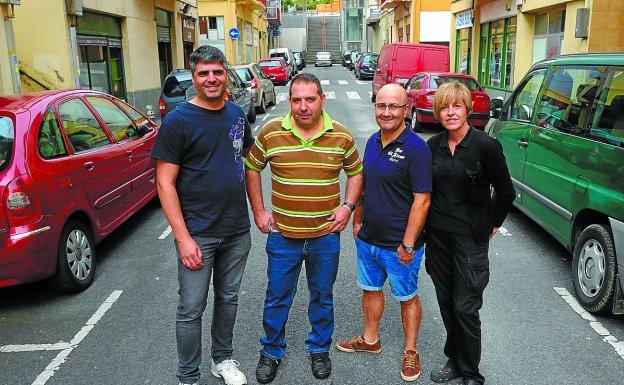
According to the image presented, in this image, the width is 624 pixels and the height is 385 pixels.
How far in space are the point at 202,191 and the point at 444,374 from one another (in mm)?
1792

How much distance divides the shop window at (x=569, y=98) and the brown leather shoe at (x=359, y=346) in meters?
2.49

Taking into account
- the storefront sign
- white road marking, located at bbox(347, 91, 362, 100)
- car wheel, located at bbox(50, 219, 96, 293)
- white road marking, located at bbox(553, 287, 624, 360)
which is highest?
the storefront sign

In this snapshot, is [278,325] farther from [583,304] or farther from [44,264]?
[583,304]

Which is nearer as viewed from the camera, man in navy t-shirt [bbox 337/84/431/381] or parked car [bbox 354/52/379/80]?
man in navy t-shirt [bbox 337/84/431/381]

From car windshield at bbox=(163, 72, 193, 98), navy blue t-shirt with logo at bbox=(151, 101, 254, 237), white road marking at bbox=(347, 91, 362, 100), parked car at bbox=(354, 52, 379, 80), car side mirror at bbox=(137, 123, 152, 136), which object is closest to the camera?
navy blue t-shirt with logo at bbox=(151, 101, 254, 237)

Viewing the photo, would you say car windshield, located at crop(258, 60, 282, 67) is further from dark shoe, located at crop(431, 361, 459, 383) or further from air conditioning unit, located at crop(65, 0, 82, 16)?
dark shoe, located at crop(431, 361, 459, 383)

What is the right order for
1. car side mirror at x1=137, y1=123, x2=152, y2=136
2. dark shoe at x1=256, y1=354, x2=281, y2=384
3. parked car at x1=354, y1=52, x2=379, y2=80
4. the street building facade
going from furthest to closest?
parked car at x1=354, y1=52, x2=379, y2=80
the street building facade
car side mirror at x1=137, y1=123, x2=152, y2=136
dark shoe at x1=256, y1=354, x2=281, y2=384

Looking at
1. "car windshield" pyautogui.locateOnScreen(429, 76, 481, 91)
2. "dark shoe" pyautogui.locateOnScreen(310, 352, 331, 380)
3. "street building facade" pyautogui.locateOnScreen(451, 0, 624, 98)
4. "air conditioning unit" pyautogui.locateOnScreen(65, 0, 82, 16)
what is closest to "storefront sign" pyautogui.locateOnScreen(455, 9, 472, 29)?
"street building facade" pyautogui.locateOnScreen(451, 0, 624, 98)

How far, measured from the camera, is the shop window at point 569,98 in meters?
4.68

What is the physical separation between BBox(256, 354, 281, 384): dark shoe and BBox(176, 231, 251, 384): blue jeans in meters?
0.22

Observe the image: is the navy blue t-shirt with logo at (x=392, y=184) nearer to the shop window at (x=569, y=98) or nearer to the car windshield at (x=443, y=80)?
the shop window at (x=569, y=98)

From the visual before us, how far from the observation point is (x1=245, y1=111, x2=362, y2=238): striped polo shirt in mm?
3137

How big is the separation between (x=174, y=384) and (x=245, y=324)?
0.86 m

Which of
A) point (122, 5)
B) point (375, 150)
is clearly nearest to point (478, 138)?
point (375, 150)
